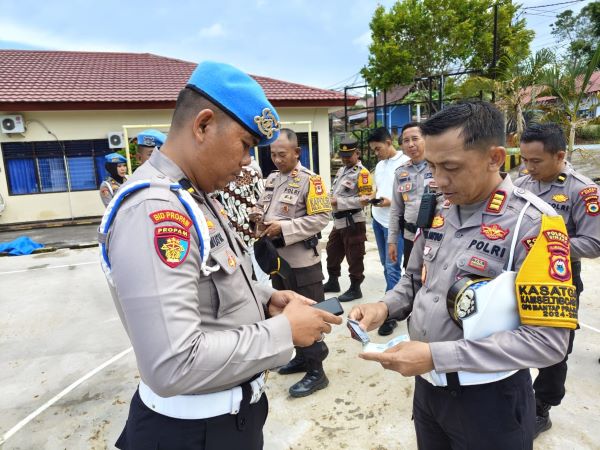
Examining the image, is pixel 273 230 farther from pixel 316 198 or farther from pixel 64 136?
pixel 64 136

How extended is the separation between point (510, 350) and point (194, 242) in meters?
1.02

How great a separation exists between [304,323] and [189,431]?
494mm

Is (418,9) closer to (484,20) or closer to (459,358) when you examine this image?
(484,20)

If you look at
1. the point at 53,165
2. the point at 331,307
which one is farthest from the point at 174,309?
the point at 53,165

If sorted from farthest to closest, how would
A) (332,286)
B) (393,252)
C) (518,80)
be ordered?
(518,80) → (332,286) → (393,252)

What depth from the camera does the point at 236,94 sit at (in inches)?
45.7

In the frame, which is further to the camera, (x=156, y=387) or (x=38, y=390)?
(x=38, y=390)

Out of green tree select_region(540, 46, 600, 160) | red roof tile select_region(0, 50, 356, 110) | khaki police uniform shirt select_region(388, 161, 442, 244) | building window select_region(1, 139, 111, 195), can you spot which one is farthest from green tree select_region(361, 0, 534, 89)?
khaki police uniform shirt select_region(388, 161, 442, 244)

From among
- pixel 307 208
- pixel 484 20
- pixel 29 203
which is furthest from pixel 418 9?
pixel 307 208

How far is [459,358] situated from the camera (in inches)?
51.3

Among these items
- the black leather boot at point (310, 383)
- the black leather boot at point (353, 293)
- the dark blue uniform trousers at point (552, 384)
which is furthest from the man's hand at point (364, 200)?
the dark blue uniform trousers at point (552, 384)

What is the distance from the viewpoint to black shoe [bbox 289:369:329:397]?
120 inches

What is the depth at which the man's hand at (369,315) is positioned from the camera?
5.39 ft

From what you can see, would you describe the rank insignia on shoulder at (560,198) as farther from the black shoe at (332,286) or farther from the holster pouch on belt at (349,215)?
the black shoe at (332,286)
